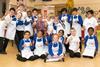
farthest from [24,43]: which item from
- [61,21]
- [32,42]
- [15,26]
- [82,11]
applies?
[82,11]

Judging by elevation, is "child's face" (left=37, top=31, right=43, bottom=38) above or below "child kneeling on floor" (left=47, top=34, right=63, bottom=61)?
above

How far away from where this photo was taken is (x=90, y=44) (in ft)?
18.0

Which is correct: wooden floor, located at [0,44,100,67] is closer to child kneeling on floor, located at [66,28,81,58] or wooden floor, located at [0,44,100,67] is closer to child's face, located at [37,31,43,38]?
child kneeling on floor, located at [66,28,81,58]

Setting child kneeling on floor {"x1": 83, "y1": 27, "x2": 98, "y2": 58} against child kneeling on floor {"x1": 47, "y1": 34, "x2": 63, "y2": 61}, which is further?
child kneeling on floor {"x1": 83, "y1": 27, "x2": 98, "y2": 58}

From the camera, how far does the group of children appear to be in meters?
5.19

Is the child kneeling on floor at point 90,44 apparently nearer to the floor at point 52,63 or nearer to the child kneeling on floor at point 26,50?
the floor at point 52,63

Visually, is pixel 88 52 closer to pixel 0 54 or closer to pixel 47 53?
pixel 47 53

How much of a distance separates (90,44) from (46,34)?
34.9 inches

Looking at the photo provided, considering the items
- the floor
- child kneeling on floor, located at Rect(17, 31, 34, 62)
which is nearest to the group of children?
child kneeling on floor, located at Rect(17, 31, 34, 62)

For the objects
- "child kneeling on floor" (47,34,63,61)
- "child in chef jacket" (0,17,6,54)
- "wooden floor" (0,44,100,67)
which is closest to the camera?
"wooden floor" (0,44,100,67)

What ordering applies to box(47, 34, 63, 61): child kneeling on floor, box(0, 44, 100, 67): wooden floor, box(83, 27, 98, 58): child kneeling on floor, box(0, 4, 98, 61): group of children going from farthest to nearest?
1. box(83, 27, 98, 58): child kneeling on floor
2. box(0, 4, 98, 61): group of children
3. box(47, 34, 63, 61): child kneeling on floor
4. box(0, 44, 100, 67): wooden floor

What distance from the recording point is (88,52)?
5.43 m

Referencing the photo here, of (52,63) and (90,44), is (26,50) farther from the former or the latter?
(90,44)

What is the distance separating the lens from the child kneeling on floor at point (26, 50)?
516 cm
